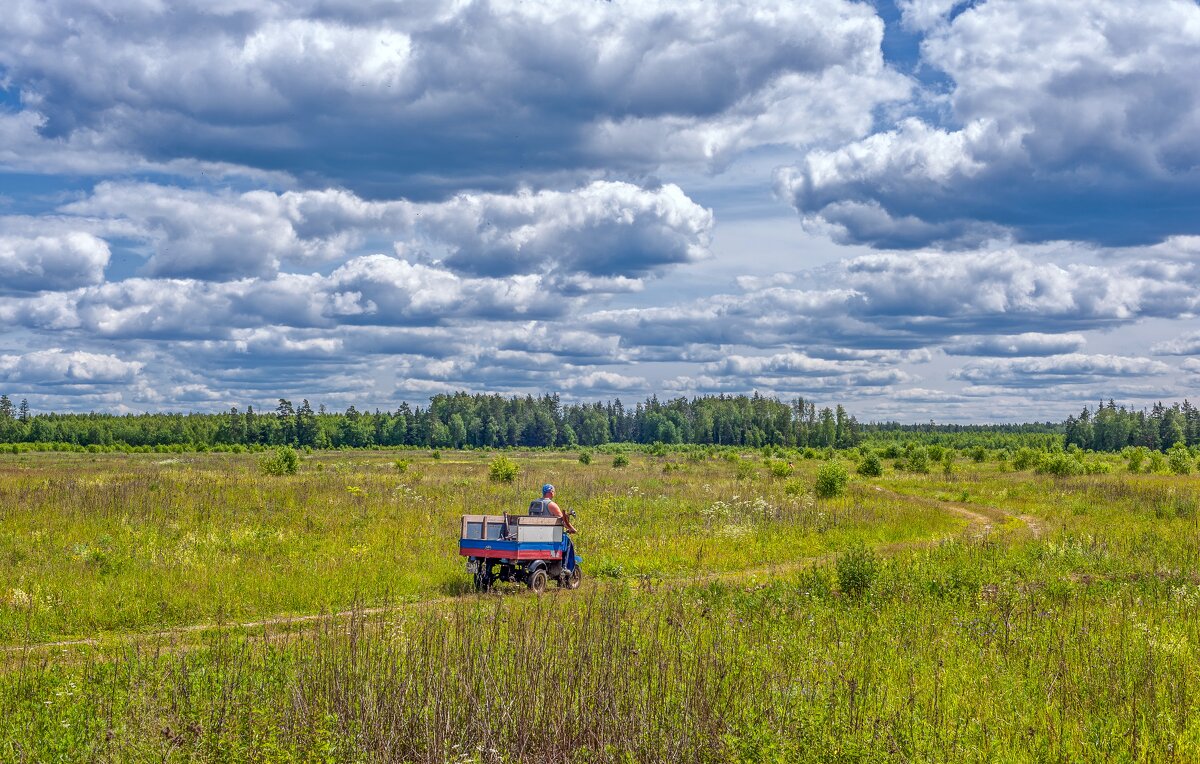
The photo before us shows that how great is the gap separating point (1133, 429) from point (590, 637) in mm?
181022

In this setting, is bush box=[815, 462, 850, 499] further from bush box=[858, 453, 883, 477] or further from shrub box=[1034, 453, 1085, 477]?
shrub box=[1034, 453, 1085, 477]

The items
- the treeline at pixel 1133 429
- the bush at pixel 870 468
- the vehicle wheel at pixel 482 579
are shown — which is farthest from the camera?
the treeline at pixel 1133 429

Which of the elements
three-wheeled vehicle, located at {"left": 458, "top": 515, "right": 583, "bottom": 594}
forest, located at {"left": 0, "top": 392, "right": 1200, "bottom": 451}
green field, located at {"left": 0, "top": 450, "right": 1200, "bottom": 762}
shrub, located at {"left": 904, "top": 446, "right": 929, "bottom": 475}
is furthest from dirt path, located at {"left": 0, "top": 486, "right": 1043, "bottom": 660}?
forest, located at {"left": 0, "top": 392, "right": 1200, "bottom": 451}

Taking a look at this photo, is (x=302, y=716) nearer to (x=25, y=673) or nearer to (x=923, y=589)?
(x=25, y=673)

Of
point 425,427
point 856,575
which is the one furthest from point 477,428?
point 856,575

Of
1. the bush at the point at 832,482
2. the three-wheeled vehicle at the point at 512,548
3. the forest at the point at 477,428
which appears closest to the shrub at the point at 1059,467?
the bush at the point at 832,482

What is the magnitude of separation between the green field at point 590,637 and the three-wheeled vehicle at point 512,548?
0.48 m

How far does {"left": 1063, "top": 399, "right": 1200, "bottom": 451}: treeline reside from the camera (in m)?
152

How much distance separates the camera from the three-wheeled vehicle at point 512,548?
1666 centimetres

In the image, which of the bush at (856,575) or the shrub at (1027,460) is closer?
the bush at (856,575)

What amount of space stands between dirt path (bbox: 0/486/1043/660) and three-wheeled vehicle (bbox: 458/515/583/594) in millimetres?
888

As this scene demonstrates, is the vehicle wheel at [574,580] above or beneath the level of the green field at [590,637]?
beneath

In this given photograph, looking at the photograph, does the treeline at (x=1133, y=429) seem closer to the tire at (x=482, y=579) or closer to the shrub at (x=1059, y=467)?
the shrub at (x=1059, y=467)

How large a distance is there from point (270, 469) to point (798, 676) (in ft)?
126
